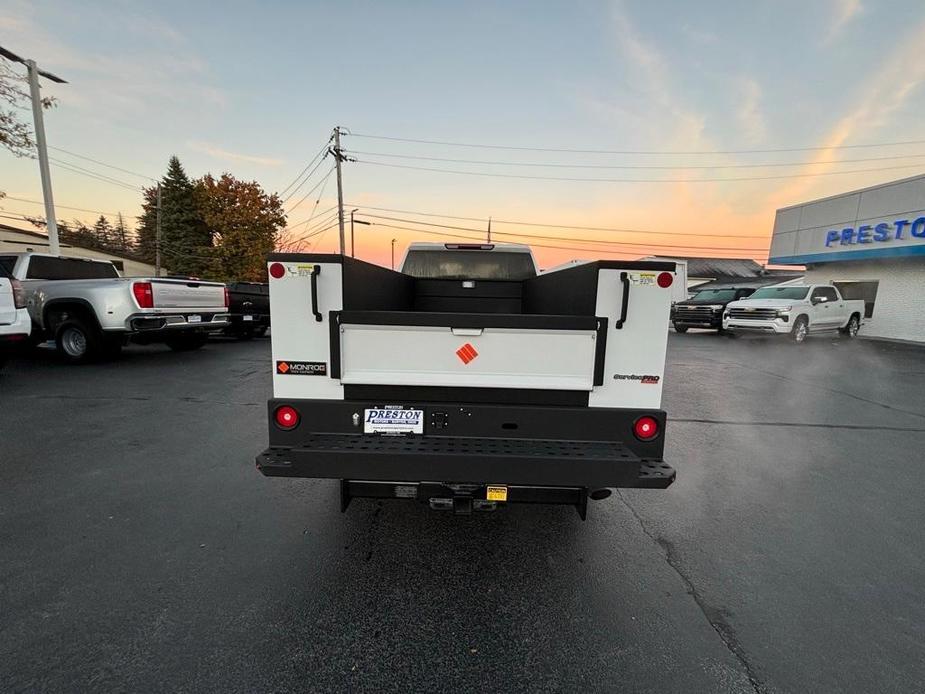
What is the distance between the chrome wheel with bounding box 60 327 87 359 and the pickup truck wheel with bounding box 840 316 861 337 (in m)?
25.4

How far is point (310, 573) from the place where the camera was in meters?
2.53

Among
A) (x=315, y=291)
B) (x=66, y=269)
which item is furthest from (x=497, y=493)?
(x=66, y=269)

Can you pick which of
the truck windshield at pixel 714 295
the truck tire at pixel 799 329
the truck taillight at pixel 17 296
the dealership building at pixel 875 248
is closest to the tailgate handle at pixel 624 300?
the truck taillight at pixel 17 296

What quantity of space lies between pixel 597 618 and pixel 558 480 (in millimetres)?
758

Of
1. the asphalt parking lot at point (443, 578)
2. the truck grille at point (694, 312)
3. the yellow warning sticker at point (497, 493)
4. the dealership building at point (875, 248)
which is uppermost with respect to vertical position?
the dealership building at point (875, 248)

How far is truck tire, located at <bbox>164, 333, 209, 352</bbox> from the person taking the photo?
10.7 meters

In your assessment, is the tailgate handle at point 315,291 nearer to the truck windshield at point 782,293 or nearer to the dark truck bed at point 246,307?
the dark truck bed at point 246,307

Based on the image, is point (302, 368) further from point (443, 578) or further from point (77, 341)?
point (77, 341)

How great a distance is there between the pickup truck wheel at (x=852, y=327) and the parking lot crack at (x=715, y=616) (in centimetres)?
2057

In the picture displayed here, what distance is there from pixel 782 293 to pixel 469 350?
1796cm

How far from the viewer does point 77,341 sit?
868cm

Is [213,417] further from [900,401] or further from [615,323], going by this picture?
[900,401]

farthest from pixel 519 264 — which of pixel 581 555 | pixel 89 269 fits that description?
pixel 89 269

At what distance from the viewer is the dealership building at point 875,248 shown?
16844 millimetres
